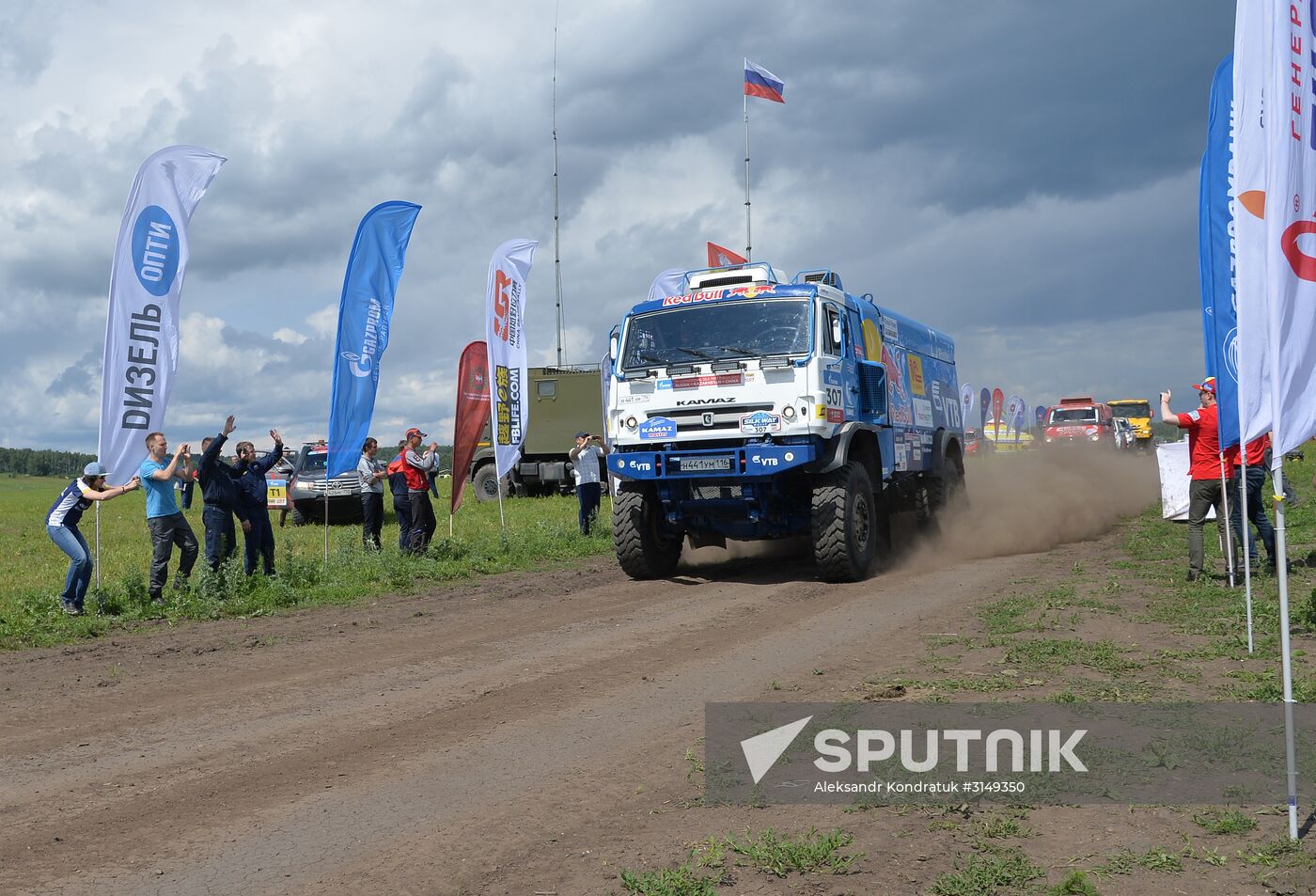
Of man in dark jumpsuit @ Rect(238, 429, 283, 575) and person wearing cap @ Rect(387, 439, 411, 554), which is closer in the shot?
man in dark jumpsuit @ Rect(238, 429, 283, 575)

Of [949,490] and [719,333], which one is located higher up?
[719,333]

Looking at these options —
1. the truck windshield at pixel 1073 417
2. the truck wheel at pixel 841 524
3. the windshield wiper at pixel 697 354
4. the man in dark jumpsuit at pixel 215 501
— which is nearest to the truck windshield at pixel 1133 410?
the truck windshield at pixel 1073 417

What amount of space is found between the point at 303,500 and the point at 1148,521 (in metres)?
17.2

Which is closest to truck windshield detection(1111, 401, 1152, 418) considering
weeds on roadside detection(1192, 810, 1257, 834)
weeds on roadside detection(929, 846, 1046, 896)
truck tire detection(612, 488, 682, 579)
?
truck tire detection(612, 488, 682, 579)

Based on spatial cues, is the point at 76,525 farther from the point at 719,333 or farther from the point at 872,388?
the point at 872,388

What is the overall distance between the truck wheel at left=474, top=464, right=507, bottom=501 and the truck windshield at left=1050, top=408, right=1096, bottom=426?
857 inches

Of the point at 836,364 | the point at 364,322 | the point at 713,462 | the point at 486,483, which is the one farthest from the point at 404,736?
the point at 486,483

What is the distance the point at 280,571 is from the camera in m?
13.0

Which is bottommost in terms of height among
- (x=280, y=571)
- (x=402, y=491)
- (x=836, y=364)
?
Result: (x=280, y=571)

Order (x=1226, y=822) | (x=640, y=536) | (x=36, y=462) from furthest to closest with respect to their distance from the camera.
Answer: (x=36, y=462), (x=640, y=536), (x=1226, y=822)

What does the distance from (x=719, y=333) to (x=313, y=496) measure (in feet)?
46.9

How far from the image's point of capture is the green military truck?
2734cm

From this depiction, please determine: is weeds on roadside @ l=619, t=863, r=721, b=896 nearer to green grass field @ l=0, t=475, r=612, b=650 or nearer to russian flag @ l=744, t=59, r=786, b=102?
green grass field @ l=0, t=475, r=612, b=650

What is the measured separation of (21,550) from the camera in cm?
2053
